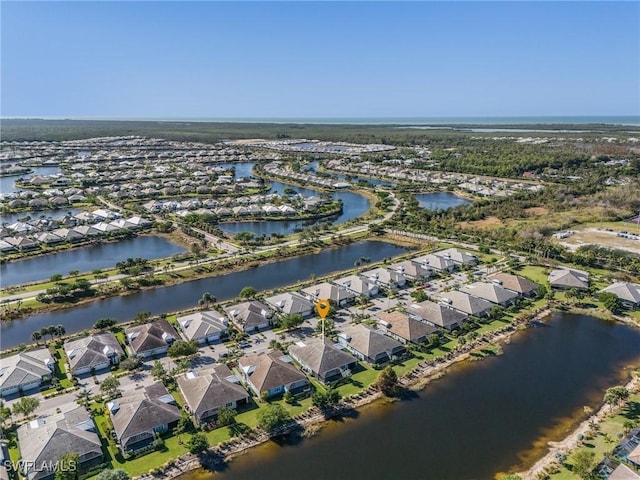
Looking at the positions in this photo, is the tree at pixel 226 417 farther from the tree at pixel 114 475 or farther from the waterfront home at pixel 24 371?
the waterfront home at pixel 24 371

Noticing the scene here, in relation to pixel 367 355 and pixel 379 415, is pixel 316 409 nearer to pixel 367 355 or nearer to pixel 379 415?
pixel 379 415

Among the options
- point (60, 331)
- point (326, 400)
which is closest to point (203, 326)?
point (60, 331)

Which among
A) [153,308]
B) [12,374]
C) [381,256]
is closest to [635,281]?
[381,256]

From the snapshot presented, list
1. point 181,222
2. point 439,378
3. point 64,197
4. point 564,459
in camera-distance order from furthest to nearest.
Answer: point 64,197 < point 181,222 < point 439,378 < point 564,459

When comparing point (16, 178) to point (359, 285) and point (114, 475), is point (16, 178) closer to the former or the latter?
point (359, 285)

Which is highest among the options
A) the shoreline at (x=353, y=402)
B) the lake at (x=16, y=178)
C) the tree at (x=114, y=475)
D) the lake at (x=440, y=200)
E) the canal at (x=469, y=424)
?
the lake at (x=16, y=178)

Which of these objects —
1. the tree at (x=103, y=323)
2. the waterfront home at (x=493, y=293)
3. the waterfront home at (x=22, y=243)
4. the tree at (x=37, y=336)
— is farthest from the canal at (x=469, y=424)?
the waterfront home at (x=22, y=243)
